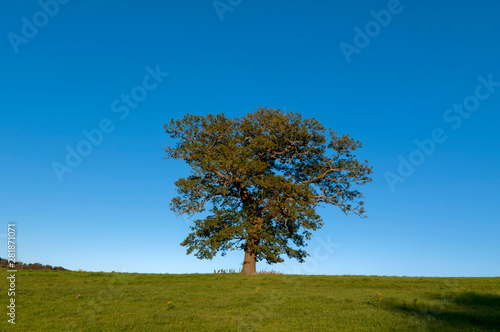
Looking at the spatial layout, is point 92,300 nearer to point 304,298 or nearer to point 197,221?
point 304,298

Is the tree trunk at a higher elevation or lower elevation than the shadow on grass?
higher

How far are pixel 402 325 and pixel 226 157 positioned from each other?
21.2 meters

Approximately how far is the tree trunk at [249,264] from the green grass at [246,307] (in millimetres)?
7284

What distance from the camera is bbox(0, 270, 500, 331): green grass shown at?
12.5 m

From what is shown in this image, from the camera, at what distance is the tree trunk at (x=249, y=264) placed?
31.7 meters

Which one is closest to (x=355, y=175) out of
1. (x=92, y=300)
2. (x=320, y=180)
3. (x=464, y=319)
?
(x=320, y=180)

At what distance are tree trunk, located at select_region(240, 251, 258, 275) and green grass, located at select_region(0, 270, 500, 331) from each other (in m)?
7.28

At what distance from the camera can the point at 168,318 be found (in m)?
13.6

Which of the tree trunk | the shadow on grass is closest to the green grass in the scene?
the shadow on grass

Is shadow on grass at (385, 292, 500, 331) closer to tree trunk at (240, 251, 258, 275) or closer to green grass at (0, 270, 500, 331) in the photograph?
green grass at (0, 270, 500, 331)

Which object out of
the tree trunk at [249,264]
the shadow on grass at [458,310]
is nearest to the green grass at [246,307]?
the shadow on grass at [458,310]

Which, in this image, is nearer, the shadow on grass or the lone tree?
the shadow on grass

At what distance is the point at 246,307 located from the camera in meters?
16.0

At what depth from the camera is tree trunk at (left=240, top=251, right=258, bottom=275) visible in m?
31.7
